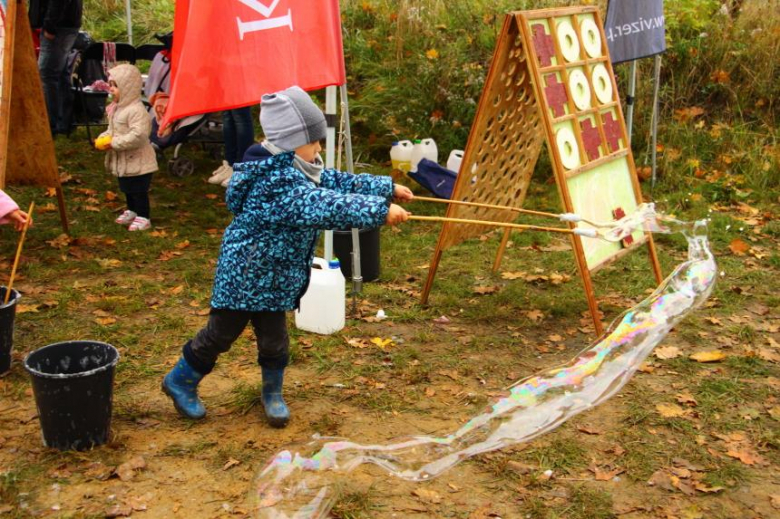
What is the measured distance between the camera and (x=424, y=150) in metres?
9.13

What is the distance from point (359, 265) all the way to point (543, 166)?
13.2 feet

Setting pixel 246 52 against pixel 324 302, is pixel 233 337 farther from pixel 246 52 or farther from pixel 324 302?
pixel 246 52

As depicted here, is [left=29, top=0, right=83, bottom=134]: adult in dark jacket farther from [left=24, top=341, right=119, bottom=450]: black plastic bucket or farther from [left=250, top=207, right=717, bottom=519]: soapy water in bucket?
[left=250, top=207, right=717, bottom=519]: soapy water in bucket

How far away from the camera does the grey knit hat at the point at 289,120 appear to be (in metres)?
3.89

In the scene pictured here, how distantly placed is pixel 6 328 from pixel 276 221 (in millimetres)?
1812

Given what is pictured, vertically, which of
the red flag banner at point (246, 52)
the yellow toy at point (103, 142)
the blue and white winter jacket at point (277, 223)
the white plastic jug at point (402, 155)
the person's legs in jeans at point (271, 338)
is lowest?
the person's legs in jeans at point (271, 338)

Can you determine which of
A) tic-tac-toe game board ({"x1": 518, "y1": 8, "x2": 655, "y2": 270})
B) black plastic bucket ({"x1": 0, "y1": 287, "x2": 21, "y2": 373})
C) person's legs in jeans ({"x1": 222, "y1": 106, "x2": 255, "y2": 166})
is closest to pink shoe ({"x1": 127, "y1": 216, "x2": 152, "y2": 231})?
person's legs in jeans ({"x1": 222, "y1": 106, "x2": 255, "y2": 166})

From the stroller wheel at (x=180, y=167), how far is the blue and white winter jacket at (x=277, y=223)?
17.6 ft

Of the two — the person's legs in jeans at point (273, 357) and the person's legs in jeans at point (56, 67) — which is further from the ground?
the person's legs in jeans at point (56, 67)

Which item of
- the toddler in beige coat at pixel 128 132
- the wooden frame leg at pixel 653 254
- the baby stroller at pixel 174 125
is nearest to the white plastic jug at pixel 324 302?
the wooden frame leg at pixel 653 254

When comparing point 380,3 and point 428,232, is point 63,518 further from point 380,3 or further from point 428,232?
point 380,3

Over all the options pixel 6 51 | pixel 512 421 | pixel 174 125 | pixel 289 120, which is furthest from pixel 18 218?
pixel 174 125

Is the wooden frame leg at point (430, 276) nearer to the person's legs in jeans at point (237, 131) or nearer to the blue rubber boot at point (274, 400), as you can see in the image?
the blue rubber boot at point (274, 400)

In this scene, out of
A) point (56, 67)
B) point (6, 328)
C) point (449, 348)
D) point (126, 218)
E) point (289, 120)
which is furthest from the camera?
point (56, 67)
